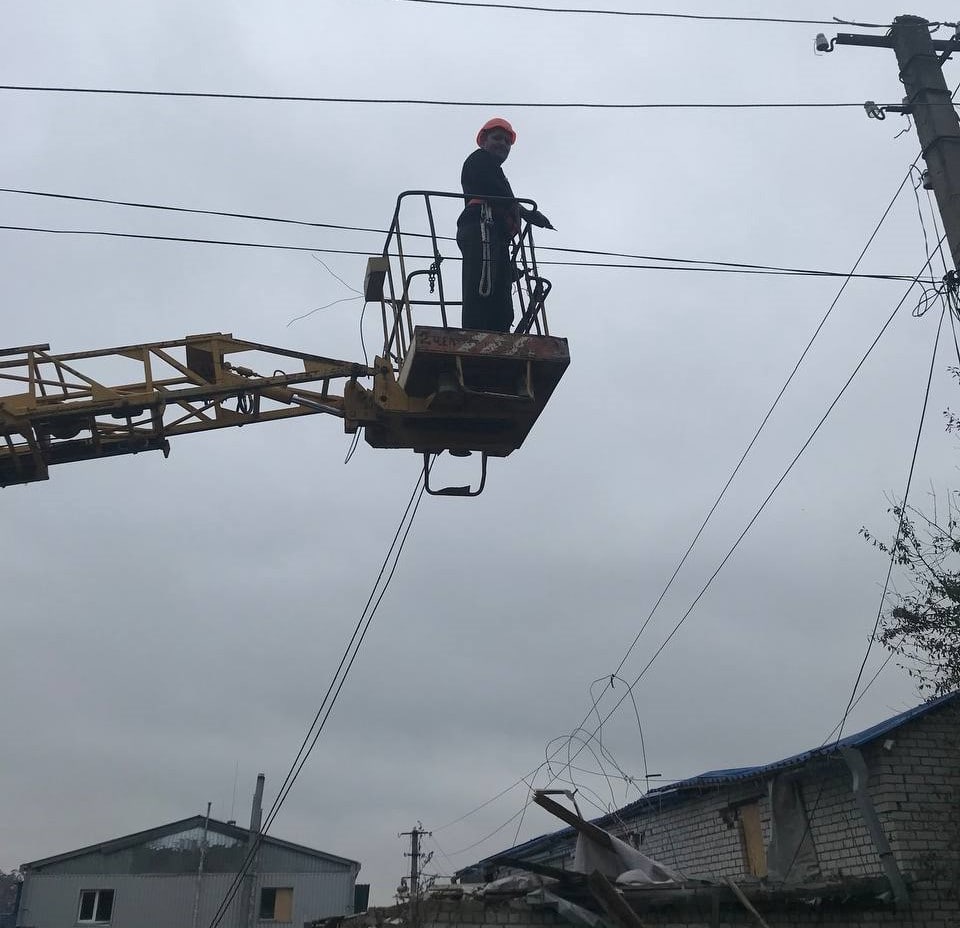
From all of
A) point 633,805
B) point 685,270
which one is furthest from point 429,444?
point 633,805

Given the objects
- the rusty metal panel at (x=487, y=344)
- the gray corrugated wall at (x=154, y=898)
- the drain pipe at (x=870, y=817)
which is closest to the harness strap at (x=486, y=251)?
the rusty metal panel at (x=487, y=344)

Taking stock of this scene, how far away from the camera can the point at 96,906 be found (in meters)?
28.1

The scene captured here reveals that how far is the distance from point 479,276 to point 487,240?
0.32 m

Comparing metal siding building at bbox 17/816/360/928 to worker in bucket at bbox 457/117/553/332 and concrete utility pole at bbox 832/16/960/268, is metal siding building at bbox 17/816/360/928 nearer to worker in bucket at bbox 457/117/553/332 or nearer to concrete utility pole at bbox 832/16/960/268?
worker in bucket at bbox 457/117/553/332

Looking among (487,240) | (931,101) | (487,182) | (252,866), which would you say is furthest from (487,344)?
(252,866)

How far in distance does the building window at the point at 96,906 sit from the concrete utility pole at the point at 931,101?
28.5 meters

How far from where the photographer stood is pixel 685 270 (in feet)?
33.9

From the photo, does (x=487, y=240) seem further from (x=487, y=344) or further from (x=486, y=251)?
(x=487, y=344)

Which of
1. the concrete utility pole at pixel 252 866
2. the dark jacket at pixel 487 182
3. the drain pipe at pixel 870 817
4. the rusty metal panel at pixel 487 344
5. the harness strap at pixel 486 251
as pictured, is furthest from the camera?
the concrete utility pole at pixel 252 866

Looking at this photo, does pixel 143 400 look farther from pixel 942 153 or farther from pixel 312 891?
pixel 312 891

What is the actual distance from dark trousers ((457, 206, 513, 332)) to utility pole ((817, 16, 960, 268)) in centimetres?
336

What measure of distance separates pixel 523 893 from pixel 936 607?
5233mm

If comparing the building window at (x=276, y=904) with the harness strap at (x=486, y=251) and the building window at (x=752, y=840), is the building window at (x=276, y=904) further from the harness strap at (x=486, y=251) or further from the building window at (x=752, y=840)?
the harness strap at (x=486, y=251)

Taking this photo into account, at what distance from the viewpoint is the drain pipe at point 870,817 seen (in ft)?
32.5
